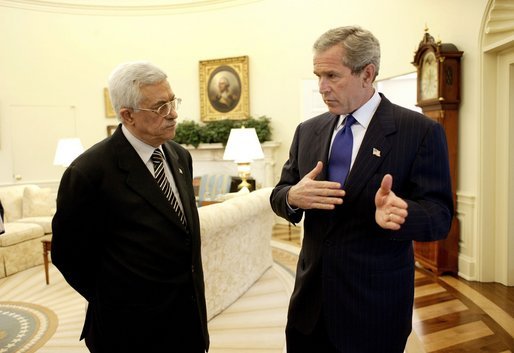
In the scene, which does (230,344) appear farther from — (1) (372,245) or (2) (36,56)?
(2) (36,56)

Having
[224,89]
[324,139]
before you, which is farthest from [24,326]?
[224,89]

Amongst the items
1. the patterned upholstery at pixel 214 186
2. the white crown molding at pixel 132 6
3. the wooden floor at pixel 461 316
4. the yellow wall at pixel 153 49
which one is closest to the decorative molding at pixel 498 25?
the wooden floor at pixel 461 316

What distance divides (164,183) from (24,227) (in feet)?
15.2

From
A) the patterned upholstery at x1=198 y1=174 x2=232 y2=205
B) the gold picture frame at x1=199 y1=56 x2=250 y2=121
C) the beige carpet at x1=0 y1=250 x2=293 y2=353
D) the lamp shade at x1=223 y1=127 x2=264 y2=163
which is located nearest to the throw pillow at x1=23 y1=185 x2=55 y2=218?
the beige carpet at x1=0 y1=250 x2=293 y2=353

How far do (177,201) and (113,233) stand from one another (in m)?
0.27

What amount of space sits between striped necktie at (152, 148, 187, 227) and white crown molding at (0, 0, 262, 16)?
23.7ft

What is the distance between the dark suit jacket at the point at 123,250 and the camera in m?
1.51

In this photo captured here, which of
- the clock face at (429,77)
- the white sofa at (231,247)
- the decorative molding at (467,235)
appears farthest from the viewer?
the clock face at (429,77)

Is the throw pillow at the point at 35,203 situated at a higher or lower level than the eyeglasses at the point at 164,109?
lower

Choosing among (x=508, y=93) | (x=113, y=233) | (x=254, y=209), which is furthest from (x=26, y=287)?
(x=508, y=93)

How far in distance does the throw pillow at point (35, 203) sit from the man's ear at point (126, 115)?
18.3 feet

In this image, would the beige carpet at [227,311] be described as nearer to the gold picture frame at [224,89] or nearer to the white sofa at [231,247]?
the white sofa at [231,247]

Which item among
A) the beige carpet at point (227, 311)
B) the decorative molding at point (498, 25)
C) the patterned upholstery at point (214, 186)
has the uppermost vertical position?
the decorative molding at point (498, 25)

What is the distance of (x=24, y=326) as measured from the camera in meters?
3.59
